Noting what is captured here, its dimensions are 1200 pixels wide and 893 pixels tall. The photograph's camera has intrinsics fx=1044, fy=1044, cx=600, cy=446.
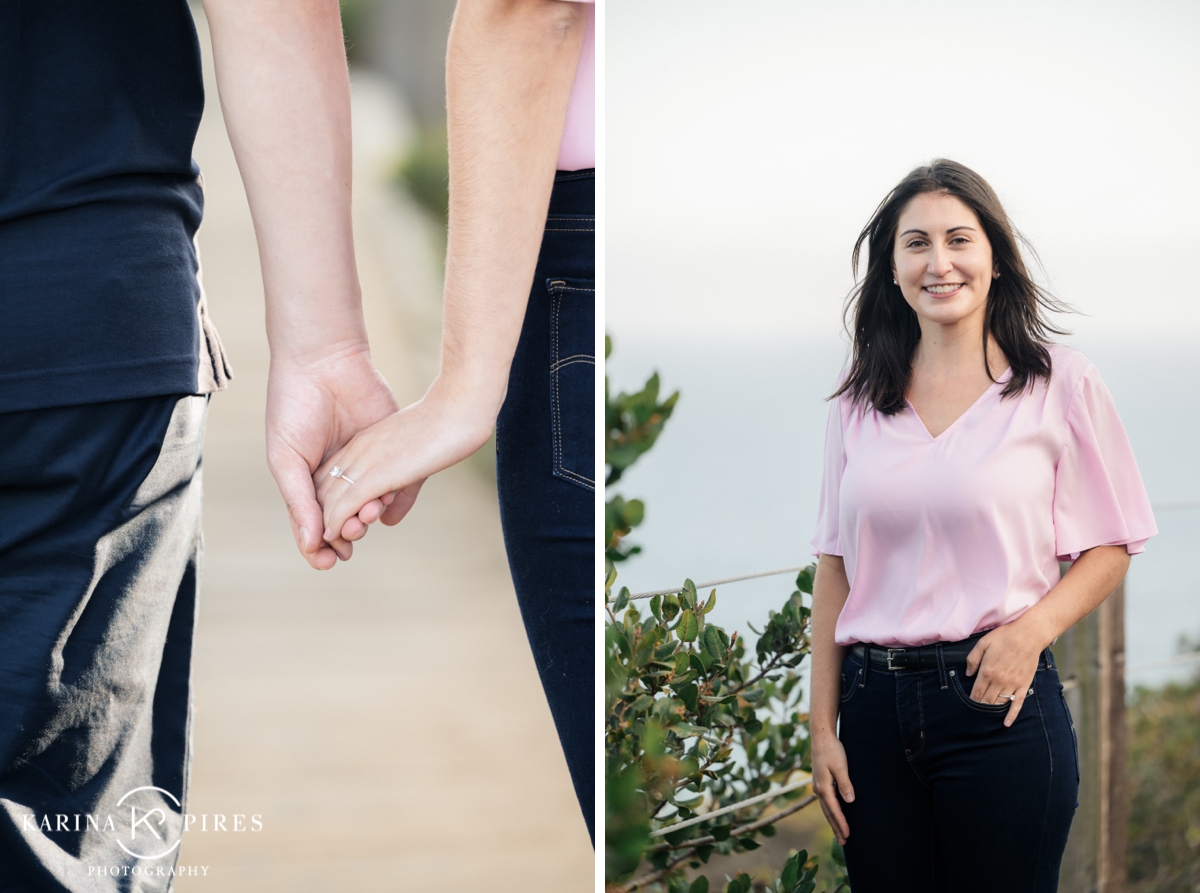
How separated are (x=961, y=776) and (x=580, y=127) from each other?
2.54 feet

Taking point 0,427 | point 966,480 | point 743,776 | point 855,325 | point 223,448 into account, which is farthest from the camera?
point 223,448

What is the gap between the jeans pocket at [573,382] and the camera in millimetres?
1005

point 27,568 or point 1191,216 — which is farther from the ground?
point 1191,216

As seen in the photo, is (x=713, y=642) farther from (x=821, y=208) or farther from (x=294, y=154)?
(x=294, y=154)

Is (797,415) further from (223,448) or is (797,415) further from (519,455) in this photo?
(223,448)

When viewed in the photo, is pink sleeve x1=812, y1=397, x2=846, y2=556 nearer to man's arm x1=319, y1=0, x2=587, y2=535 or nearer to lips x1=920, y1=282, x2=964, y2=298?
lips x1=920, y1=282, x2=964, y2=298

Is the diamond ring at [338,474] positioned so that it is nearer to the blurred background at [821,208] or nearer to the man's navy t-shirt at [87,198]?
the man's navy t-shirt at [87,198]

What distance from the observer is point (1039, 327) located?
43.3 inches

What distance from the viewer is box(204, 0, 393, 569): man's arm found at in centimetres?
108

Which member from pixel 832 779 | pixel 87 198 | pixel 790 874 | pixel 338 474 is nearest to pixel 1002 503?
pixel 832 779

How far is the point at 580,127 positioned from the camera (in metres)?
1.02

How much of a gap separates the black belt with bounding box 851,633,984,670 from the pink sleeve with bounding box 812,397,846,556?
0.40 feet

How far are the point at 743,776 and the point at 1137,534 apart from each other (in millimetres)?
557

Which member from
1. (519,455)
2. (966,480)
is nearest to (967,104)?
(966,480)
